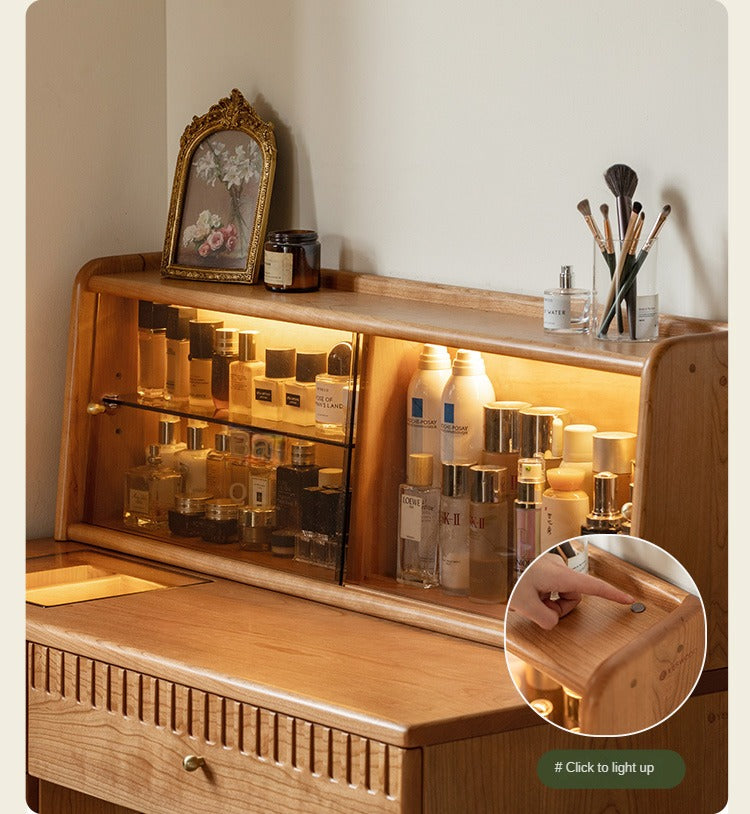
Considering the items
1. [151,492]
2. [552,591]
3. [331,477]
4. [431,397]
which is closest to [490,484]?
[431,397]

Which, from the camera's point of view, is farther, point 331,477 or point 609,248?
point 331,477

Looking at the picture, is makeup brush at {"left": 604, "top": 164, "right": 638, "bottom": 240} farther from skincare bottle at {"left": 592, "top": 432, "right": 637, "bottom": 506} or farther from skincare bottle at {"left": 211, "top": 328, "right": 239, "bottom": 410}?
skincare bottle at {"left": 211, "top": 328, "right": 239, "bottom": 410}

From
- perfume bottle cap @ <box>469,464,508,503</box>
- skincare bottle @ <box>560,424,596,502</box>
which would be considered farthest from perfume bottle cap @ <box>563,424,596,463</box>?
perfume bottle cap @ <box>469,464,508,503</box>

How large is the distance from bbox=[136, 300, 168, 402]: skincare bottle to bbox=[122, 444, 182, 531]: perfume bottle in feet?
0.32

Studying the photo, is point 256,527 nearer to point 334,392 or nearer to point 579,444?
point 334,392

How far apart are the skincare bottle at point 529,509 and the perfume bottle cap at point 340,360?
0.32 metres

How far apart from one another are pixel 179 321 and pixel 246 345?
17cm

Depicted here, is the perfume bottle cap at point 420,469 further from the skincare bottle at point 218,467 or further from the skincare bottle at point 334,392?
the skincare bottle at point 218,467

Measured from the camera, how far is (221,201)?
2781mm

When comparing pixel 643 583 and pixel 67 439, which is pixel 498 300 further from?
pixel 67 439

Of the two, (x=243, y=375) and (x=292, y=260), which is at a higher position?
(x=292, y=260)

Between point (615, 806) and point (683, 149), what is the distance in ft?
2.80

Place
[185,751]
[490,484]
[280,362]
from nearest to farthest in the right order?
[185,751] < [490,484] < [280,362]

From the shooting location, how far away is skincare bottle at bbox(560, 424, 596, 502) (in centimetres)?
221
